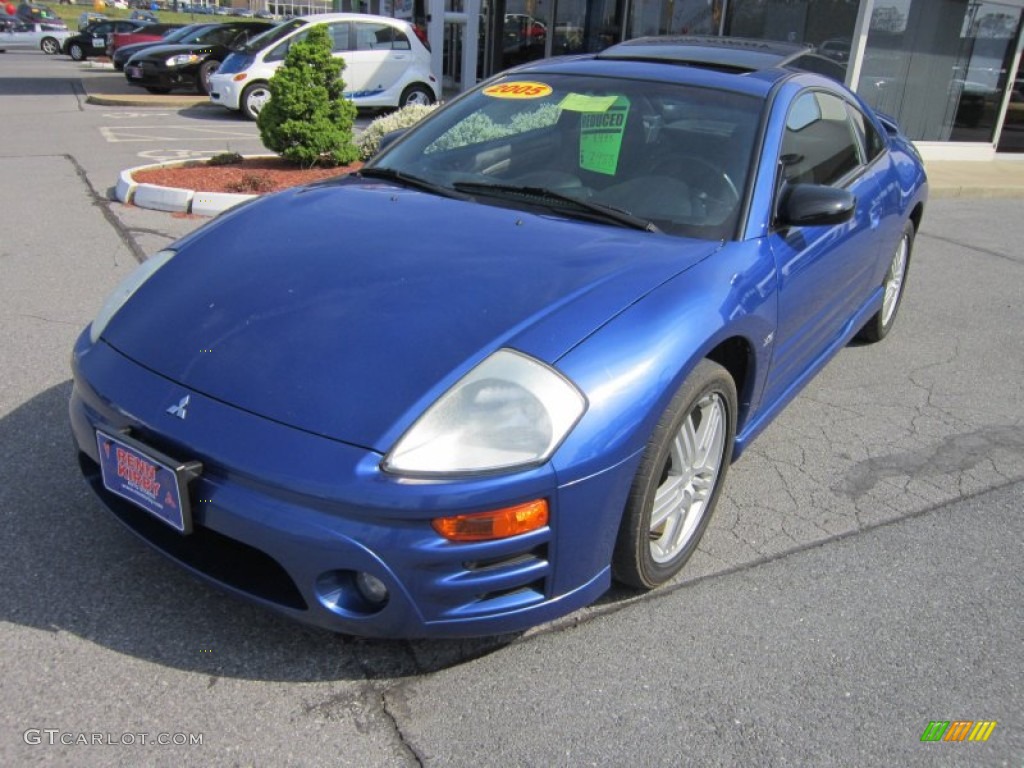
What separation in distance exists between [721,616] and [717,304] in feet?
3.16

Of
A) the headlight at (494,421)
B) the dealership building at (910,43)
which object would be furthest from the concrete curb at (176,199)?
the dealership building at (910,43)

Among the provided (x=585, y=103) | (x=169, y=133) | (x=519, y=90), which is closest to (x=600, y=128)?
(x=585, y=103)

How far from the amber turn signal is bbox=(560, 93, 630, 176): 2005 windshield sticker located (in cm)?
155

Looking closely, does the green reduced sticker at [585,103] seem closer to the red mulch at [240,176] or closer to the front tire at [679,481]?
the front tire at [679,481]

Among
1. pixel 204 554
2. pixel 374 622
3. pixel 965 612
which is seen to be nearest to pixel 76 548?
pixel 204 554

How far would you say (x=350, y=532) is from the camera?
6.36 feet

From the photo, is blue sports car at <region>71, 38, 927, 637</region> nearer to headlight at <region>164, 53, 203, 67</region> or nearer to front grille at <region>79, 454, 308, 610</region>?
front grille at <region>79, 454, 308, 610</region>

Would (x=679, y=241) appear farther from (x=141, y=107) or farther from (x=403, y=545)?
(x=141, y=107)

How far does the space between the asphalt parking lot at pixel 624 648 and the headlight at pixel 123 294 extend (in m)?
0.66

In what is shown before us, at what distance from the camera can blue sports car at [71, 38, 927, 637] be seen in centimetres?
200

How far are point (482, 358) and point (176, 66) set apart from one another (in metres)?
16.3

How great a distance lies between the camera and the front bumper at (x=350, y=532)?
1940 millimetres

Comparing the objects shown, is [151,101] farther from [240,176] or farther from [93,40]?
[93,40]

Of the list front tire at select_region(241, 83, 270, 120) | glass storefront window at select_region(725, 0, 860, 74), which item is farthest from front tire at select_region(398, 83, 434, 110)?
glass storefront window at select_region(725, 0, 860, 74)
